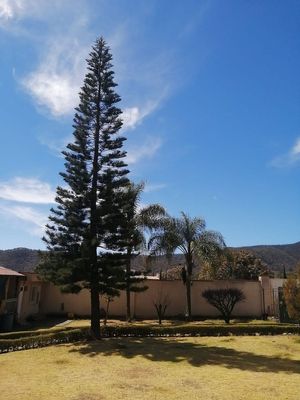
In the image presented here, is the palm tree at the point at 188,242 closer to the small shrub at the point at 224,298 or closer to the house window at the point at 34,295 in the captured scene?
the small shrub at the point at 224,298

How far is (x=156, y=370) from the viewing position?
486 inches

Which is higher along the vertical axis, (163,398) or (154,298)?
(154,298)

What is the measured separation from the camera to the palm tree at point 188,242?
26.7 m

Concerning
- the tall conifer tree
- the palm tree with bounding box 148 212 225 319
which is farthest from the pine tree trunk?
the palm tree with bounding box 148 212 225 319

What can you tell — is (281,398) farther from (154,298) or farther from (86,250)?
(154,298)

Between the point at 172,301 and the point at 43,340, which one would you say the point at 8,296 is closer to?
the point at 43,340

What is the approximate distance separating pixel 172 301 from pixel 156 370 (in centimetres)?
1721

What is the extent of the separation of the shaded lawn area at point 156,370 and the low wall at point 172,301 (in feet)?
34.4

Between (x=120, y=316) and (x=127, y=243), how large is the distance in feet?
34.0

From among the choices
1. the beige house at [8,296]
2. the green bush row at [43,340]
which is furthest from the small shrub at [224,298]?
the beige house at [8,296]

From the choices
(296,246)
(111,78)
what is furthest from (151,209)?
(296,246)

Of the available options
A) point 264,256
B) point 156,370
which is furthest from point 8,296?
point 264,256

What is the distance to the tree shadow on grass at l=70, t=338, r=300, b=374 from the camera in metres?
13.2

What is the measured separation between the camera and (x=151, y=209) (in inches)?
1055
